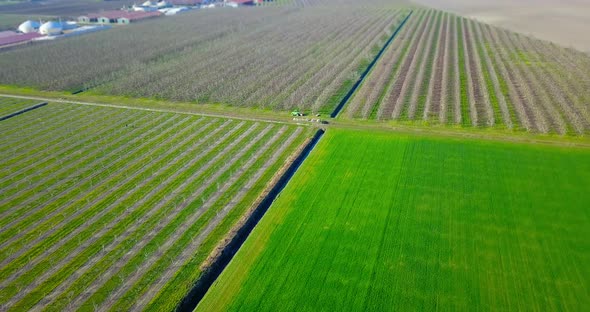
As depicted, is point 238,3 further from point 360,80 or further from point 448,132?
point 448,132

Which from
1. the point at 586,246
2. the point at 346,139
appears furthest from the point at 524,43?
the point at 586,246

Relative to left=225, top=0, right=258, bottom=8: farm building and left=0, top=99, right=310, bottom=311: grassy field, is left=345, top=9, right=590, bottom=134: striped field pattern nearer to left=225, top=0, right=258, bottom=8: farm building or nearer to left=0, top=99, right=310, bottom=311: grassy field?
left=0, top=99, right=310, bottom=311: grassy field

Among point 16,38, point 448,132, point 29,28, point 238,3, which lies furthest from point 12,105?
point 238,3

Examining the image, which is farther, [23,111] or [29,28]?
[29,28]

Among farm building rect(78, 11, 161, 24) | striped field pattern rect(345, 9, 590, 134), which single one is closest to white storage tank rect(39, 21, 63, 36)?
farm building rect(78, 11, 161, 24)

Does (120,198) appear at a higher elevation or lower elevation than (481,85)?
lower

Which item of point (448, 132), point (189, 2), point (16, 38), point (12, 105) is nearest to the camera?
point (448, 132)

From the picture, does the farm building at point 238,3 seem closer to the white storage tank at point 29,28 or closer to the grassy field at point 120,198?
the white storage tank at point 29,28
